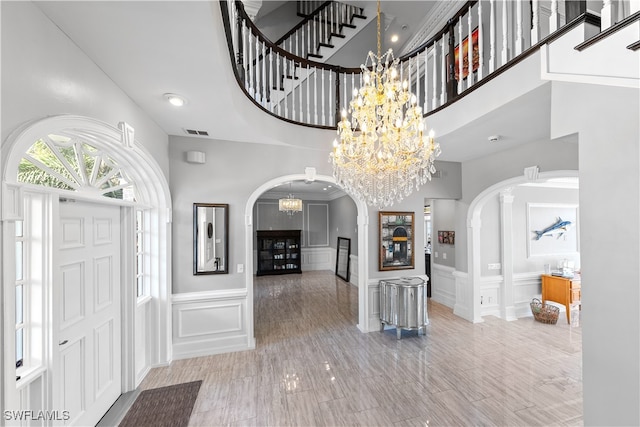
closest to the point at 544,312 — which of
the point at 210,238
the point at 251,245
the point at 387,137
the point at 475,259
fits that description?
the point at 475,259

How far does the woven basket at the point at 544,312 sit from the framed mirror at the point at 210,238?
5360 mm

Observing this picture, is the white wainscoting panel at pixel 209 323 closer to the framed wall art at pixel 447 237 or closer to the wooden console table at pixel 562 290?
the framed wall art at pixel 447 237

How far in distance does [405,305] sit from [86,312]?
3.82 metres

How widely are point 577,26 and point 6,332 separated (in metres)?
3.52

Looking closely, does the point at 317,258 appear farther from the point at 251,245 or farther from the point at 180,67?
the point at 180,67

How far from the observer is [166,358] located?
129 inches

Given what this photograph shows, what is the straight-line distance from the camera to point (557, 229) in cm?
525

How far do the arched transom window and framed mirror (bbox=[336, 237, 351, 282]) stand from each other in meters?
6.10

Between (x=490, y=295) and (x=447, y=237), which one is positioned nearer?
(x=490, y=295)

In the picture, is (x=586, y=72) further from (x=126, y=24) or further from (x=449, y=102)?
(x=126, y=24)

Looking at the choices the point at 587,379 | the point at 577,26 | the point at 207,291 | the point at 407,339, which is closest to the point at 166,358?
the point at 207,291

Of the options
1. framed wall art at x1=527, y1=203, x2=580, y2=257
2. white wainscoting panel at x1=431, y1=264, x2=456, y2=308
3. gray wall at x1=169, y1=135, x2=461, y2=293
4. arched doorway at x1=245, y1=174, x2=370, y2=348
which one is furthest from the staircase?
framed wall art at x1=527, y1=203, x2=580, y2=257

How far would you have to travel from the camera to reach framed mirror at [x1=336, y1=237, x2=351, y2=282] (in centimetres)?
787

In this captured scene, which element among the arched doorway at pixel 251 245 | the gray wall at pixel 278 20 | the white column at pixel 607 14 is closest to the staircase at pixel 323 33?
the gray wall at pixel 278 20
